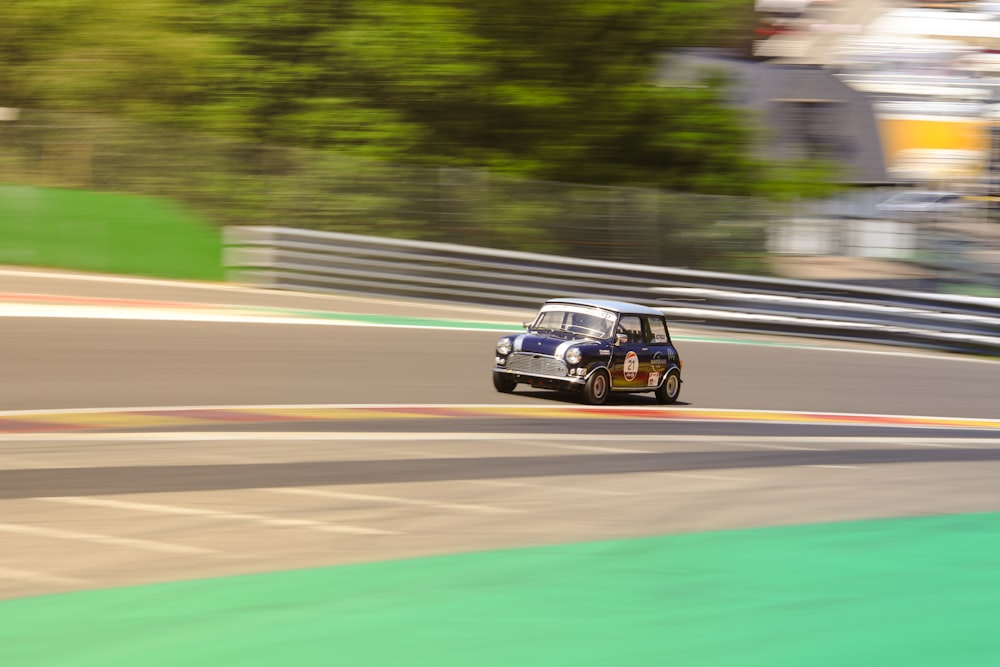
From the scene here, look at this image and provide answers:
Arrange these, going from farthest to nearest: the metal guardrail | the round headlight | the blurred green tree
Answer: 1. the blurred green tree
2. the metal guardrail
3. the round headlight

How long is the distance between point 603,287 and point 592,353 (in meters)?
7.91

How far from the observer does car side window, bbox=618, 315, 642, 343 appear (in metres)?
11.6

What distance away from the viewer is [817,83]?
5178 cm

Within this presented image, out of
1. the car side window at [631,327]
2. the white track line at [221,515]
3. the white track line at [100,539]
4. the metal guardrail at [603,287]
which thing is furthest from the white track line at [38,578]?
the metal guardrail at [603,287]

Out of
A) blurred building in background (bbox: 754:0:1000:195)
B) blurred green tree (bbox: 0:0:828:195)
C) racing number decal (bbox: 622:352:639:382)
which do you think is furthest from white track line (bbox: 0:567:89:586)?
blurred building in background (bbox: 754:0:1000:195)

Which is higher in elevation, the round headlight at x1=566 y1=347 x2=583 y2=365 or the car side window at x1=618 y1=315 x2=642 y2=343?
the car side window at x1=618 y1=315 x2=642 y2=343

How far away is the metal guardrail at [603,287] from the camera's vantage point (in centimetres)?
1858

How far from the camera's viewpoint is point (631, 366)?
1150cm

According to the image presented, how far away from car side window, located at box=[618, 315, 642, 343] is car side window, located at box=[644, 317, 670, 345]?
0.11 metres

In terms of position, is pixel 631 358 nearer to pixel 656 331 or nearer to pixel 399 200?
pixel 656 331

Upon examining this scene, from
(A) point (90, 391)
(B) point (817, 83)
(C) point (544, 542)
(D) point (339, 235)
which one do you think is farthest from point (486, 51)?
(B) point (817, 83)

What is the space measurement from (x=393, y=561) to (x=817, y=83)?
49.2 m

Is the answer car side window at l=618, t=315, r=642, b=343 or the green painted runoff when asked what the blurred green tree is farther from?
the green painted runoff

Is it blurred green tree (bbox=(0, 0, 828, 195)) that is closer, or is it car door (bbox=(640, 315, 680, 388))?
car door (bbox=(640, 315, 680, 388))
